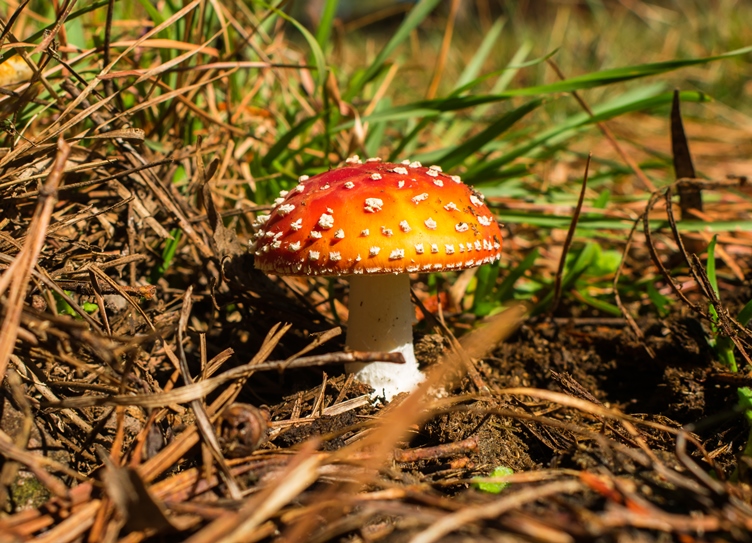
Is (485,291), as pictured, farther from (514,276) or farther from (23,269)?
(23,269)

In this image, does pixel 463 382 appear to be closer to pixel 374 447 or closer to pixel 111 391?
pixel 374 447

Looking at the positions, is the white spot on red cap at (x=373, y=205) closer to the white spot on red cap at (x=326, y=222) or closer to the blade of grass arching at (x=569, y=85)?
the white spot on red cap at (x=326, y=222)

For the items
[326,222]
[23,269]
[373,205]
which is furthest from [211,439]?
[373,205]

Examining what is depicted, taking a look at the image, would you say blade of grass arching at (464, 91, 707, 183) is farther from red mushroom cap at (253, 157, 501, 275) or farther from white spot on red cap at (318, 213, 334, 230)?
white spot on red cap at (318, 213, 334, 230)

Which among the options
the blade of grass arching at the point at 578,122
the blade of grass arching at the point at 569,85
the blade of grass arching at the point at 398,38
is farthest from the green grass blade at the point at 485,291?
the blade of grass arching at the point at 398,38

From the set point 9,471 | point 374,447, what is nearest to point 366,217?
point 374,447

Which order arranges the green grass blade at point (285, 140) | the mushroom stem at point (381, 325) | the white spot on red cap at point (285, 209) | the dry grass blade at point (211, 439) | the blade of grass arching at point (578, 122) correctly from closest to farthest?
the dry grass blade at point (211, 439) → the white spot on red cap at point (285, 209) → the mushroom stem at point (381, 325) → the blade of grass arching at point (578, 122) → the green grass blade at point (285, 140)
